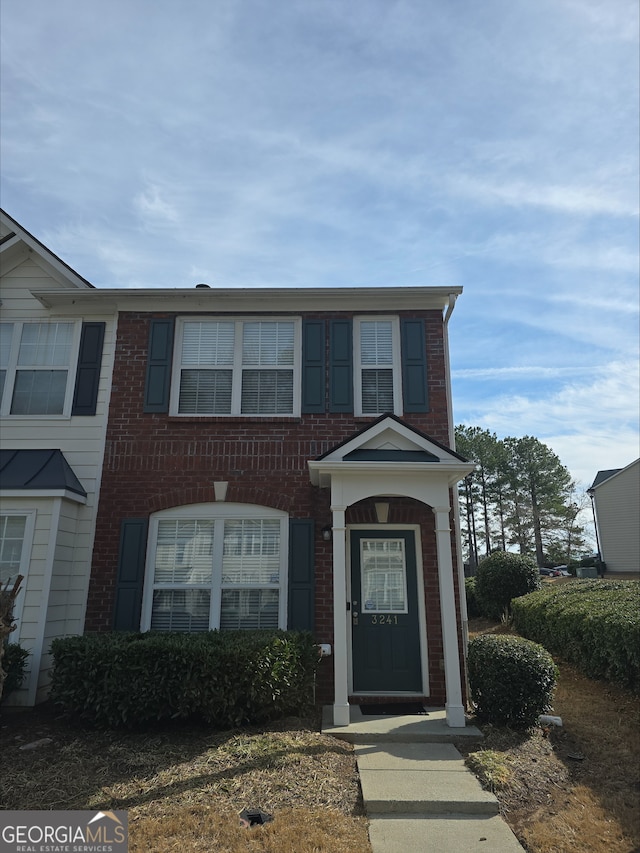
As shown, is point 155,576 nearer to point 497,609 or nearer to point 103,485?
point 103,485

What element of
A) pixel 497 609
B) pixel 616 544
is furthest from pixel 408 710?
pixel 616 544

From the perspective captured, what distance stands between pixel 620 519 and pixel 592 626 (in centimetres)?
1993

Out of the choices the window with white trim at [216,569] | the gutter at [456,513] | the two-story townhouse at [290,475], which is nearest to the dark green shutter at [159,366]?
the two-story townhouse at [290,475]

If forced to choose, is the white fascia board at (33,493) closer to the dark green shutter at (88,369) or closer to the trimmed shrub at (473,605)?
the dark green shutter at (88,369)

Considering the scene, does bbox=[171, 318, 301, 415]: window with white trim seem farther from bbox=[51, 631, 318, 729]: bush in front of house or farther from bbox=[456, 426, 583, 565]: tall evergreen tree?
bbox=[456, 426, 583, 565]: tall evergreen tree

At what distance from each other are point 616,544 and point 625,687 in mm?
20919

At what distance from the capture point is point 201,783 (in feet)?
15.6

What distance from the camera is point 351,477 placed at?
7.28 m

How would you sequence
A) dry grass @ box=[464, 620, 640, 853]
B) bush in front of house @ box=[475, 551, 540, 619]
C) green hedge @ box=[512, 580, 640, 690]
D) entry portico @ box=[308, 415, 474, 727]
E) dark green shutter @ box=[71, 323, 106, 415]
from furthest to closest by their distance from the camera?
bush in front of house @ box=[475, 551, 540, 619]
dark green shutter @ box=[71, 323, 106, 415]
green hedge @ box=[512, 580, 640, 690]
entry portico @ box=[308, 415, 474, 727]
dry grass @ box=[464, 620, 640, 853]

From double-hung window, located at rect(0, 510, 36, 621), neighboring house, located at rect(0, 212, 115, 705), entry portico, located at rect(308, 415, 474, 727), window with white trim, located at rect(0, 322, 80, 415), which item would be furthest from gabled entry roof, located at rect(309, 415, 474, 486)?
window with white trim, located at rect(0, 322, 80, 415)

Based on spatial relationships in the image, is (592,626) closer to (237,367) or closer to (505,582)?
(505,582)

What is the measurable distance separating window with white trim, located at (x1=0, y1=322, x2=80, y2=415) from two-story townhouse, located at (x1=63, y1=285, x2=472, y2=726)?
543mm

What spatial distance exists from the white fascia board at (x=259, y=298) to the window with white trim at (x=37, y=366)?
1.67 ft

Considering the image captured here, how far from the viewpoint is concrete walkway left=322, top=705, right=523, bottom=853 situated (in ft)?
13.4
